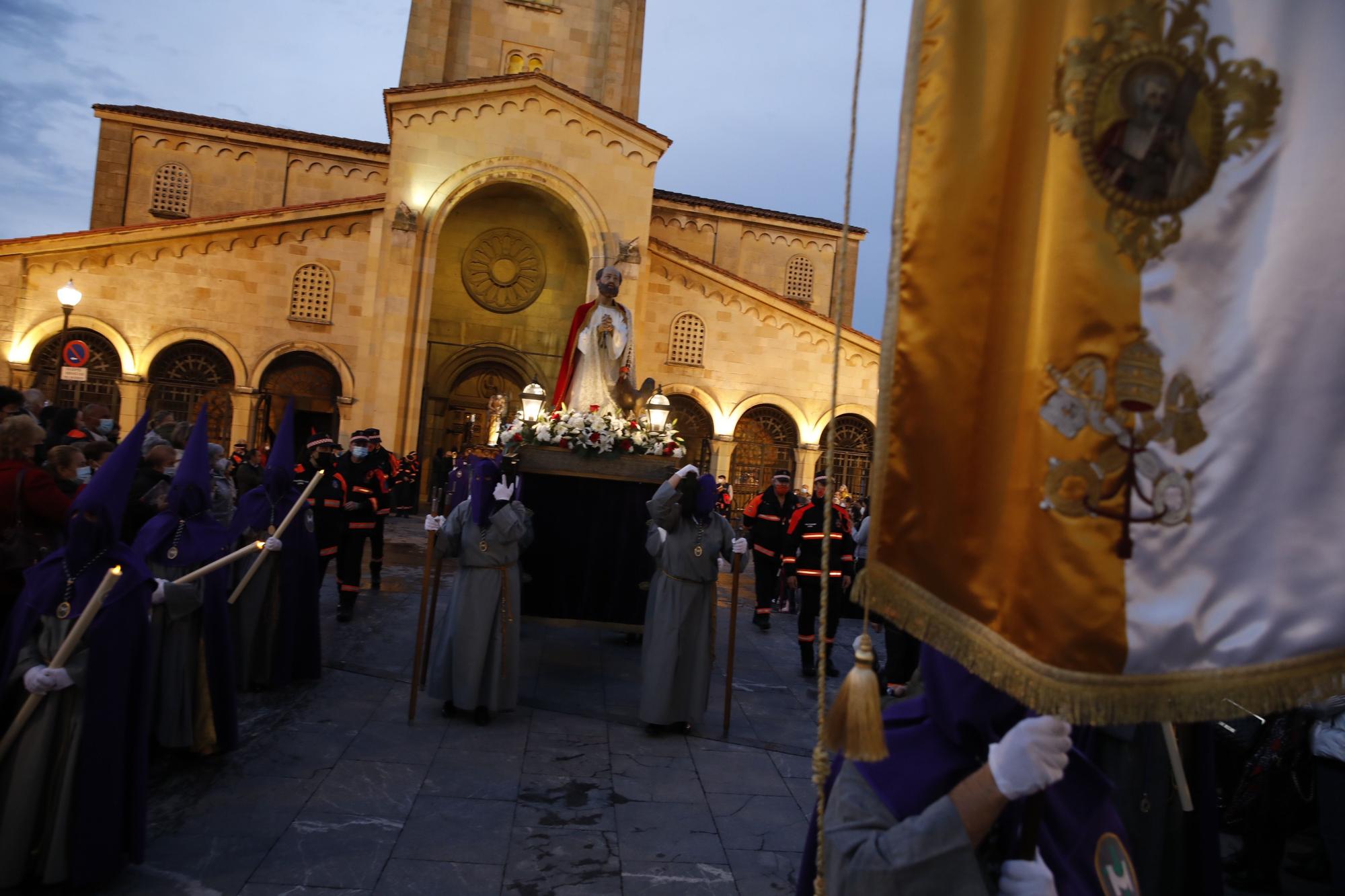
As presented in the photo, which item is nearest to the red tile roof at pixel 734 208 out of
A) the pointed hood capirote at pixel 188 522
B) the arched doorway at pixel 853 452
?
the arched doorway at pixel 853 452

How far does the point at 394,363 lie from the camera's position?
19656 millimetres

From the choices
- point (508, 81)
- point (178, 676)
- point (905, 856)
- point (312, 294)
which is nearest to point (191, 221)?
point (312, 294)

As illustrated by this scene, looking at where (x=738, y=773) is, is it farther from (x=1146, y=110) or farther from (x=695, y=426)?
(x=695, y=426)

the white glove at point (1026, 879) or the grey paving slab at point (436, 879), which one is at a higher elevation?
the white glove at point (1026, 879)

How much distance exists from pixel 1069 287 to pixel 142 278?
873 inches

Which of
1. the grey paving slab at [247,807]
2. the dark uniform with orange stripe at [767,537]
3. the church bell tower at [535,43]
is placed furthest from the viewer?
the church bell tower at [535,43]

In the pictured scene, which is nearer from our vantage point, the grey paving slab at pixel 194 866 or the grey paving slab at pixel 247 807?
the grey paving slab at pixel 194 866

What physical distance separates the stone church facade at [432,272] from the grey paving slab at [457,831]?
1516 cm

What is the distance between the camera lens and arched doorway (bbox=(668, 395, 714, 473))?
22609 millimetres

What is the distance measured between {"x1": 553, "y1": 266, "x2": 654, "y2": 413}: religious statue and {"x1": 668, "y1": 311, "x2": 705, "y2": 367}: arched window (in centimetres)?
1287

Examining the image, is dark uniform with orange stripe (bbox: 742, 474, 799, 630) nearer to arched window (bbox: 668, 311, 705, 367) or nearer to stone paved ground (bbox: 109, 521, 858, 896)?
stone paved ground (bbox: 109, 521, 858, 896)

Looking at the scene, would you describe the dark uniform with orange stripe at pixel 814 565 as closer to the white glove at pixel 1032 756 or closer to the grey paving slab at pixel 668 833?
the grey paving slab at pixel 668 833

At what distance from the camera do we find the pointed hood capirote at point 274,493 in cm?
701

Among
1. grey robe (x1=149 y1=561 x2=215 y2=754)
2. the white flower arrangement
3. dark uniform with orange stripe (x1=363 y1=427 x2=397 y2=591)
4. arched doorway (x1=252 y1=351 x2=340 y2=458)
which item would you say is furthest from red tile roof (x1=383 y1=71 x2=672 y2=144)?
grey robe (x1=149 y1=561 x2=215 y2=754)
